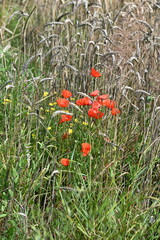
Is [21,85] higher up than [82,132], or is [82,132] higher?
[21,85]

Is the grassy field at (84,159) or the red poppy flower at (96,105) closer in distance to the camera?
the grassy field at (84,159)

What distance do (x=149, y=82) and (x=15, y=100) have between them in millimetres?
931

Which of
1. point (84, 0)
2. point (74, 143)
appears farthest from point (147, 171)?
→ point (84, 0)

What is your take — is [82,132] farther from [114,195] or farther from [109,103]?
[114,195]

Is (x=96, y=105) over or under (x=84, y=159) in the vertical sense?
over

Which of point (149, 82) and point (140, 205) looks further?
point (149, 82)

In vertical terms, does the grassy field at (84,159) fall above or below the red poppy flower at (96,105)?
below

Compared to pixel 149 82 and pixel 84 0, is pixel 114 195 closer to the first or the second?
pixel 149 82

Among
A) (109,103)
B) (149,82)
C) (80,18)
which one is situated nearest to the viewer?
(109,103)

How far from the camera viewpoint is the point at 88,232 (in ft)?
7.23

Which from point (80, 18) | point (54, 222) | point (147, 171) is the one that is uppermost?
point (80, 18)

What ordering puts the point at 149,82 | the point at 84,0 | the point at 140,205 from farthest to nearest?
1. the point at 84,0
2. the point at 149,82
3. the point at 140,205

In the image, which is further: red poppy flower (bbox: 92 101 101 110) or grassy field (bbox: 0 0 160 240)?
red poppy flower (bbox: 92 101 101 110)

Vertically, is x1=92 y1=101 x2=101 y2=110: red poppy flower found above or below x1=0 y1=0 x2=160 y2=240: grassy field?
above
